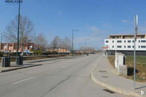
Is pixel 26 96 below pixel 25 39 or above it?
below

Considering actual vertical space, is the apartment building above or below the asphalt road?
above

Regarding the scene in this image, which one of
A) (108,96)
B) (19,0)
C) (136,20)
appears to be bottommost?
(108,96)

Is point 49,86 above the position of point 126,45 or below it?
below

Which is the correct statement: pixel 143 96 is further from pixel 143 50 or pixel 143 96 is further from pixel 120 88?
pixel 143 50

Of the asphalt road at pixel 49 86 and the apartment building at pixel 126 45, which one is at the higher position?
the apartment building at pixel 126 45

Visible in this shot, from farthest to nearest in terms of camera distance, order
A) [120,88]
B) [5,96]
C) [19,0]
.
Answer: [19,0] → [120,88] → [5,96]

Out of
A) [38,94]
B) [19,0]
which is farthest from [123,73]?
[19,0]

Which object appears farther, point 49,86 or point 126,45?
point 126,45

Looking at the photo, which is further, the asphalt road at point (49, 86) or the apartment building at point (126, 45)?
the apartment building at point (126, 45)

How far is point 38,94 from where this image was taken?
6281mm

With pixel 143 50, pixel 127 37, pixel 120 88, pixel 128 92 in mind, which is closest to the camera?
pixel 128 92

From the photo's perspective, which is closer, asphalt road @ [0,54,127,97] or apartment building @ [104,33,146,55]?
asphalt road @ [0,54,127,97]

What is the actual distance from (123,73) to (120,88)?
4459mm

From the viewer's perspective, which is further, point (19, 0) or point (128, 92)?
point (19, 0)
